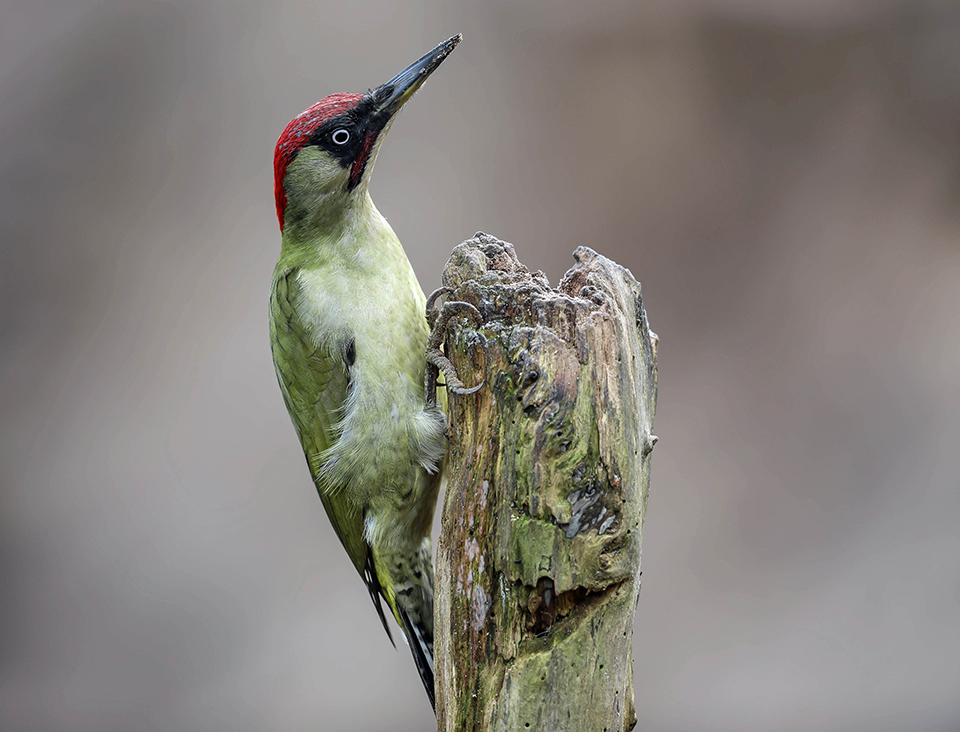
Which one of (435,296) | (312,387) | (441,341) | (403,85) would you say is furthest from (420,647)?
(403,85)

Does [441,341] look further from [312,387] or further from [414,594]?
[414,594]

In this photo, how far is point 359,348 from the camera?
7.86 feet

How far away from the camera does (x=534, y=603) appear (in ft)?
5.80

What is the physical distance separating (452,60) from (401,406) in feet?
9.69

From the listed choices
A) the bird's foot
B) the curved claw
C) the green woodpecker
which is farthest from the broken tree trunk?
the green woodpecker

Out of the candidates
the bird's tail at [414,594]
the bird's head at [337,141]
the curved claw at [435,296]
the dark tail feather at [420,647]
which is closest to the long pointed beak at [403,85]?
the bird's head at [337,141]

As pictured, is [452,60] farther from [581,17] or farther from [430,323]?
[430,323]

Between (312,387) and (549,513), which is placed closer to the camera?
(549,513)

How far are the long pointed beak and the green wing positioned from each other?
2.08 ft

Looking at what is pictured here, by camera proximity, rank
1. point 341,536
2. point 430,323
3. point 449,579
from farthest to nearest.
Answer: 1. point 341,536
2. point 430,323
3. point 449,579

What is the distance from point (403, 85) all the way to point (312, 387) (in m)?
1.04

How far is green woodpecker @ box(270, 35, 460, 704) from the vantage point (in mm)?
2371

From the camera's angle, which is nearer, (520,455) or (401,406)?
(520,455)
